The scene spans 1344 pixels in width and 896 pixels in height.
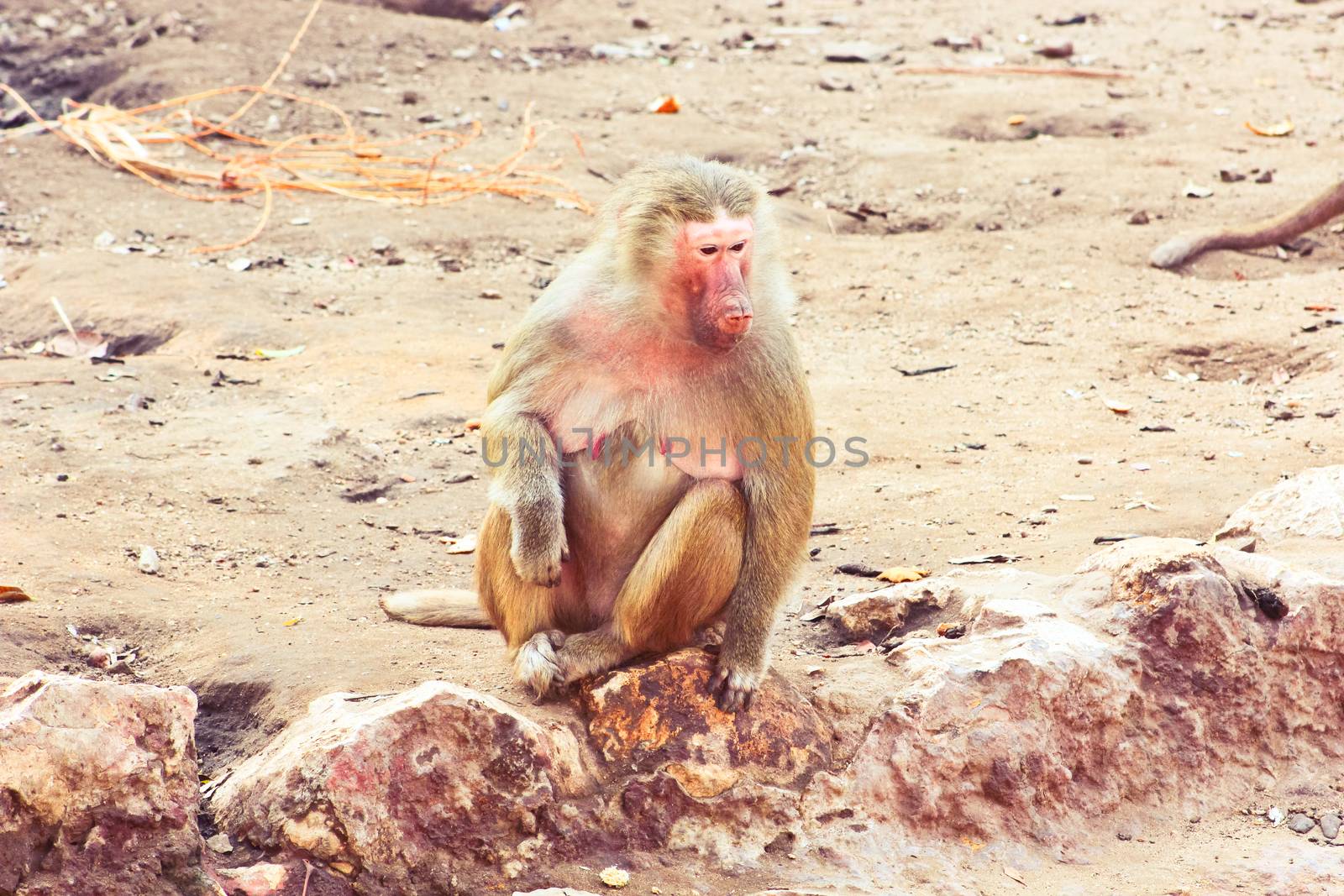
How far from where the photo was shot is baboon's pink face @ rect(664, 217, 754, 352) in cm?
329

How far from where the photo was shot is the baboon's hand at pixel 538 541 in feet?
11.3

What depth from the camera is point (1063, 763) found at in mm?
3471

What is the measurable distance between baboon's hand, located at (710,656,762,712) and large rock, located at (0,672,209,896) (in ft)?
4.13

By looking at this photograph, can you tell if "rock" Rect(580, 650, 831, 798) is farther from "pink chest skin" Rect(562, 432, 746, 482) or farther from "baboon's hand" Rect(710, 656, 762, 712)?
"pink chest skin" Rect(562, 432, 746, 482)

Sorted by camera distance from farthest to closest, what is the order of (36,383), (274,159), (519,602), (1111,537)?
(274,159) < (36,383) < (1111,537) < (519,602)

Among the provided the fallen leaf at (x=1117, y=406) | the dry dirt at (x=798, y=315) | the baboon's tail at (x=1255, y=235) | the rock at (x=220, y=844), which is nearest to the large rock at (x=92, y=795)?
the rock at (x=220, y=844)

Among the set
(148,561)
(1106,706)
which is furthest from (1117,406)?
(148,561)

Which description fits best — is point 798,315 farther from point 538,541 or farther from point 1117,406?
point 538,541

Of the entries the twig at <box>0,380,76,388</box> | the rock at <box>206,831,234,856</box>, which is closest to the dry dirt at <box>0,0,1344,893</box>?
the twig at <box>0,380,76,388</box>

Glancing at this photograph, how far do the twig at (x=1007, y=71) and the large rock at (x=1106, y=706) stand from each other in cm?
827

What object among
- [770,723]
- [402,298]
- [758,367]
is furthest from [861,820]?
[402,298]

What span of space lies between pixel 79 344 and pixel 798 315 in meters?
3.73

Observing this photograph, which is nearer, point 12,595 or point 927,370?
point 12,595

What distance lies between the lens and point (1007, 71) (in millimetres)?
11352
